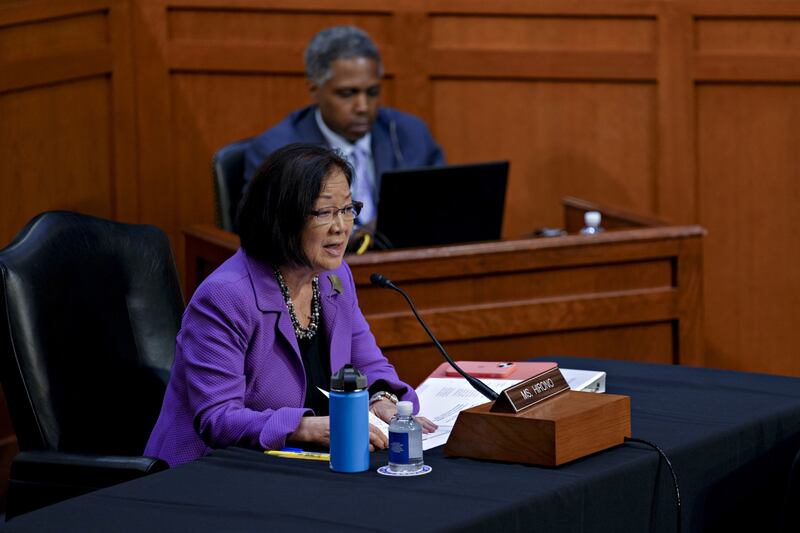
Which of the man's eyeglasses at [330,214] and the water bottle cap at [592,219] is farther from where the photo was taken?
the water bottle cap at [592,219]

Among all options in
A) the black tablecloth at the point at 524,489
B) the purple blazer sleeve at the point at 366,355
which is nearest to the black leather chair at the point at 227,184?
the purple blazer sleeve at the point at 366,355

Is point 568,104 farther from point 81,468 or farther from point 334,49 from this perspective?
point 81,468

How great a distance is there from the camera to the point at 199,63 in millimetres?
5219

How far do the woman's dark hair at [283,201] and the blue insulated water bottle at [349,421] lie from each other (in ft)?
1.70

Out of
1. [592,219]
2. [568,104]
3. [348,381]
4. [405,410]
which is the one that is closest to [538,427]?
[405,410]

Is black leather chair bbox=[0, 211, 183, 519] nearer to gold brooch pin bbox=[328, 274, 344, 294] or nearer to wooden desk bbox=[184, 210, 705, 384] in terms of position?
gold brooch pin bbox=[328, 274, 344, 294]

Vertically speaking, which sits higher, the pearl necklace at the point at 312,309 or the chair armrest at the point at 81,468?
the pearl necklace at the point at 312,309

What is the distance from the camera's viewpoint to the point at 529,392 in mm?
2395

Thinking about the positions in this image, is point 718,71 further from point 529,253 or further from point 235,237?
point 235,237

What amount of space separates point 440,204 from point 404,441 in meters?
1.85

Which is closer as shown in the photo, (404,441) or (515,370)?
(404,441)

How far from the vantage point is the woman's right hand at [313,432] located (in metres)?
A: 2.44

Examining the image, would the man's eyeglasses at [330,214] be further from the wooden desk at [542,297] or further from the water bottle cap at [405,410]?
the wooden desk at [542,297]

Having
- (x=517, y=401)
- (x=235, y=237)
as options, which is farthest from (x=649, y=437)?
(x=235, y=237)
